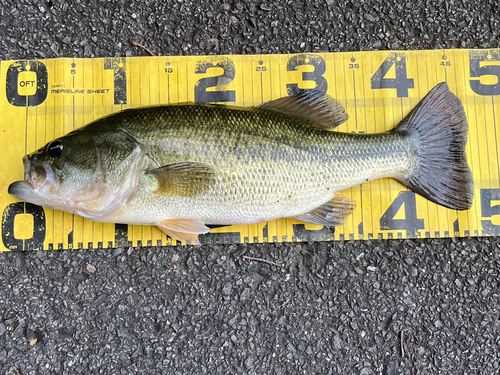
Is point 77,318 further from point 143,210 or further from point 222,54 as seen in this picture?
point 222,54

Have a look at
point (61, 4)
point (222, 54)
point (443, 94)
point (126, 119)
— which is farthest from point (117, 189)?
point (443, 94)

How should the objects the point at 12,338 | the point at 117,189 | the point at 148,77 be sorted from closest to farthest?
the point at 117,189 < the point at 12,338 < the point at 148,77

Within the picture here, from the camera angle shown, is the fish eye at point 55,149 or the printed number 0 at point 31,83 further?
the printed number 0 at point 31,83

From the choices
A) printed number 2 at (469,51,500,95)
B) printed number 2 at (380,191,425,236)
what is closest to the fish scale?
printed number 2 at (380,191,425,236)

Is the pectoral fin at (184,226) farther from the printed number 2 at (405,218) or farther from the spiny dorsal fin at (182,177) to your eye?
the printed number 2 at (405,218)

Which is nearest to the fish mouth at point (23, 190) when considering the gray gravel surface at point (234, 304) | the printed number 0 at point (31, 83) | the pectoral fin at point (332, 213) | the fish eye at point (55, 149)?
the fish eye at point (55, 149)
